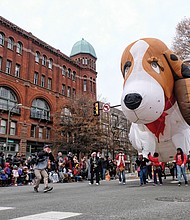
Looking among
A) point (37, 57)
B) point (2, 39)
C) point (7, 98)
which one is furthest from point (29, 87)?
point (2, 39)

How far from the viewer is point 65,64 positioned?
43188 millimetres

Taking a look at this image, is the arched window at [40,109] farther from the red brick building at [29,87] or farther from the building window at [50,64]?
the building window at [50,64]

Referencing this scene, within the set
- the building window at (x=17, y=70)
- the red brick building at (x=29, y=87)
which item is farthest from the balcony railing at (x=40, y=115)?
the building window at (x=17, y=70)

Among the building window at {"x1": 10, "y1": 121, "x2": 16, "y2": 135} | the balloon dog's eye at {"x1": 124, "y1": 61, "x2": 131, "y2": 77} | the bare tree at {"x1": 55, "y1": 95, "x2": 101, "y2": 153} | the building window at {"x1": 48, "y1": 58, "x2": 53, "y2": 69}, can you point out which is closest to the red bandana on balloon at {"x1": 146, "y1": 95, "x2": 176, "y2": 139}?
the balloon dog's eye at {"x1": 124, "y1": 61, "x2": 131, "y2": 77}

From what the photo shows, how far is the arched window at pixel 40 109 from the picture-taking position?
118ft

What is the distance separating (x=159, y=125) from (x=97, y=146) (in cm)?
2445

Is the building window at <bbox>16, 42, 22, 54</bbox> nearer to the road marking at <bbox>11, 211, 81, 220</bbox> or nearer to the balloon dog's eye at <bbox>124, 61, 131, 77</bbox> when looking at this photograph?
the balloon dog's eye at <bbox>124, 61, 131, 77</bbox>

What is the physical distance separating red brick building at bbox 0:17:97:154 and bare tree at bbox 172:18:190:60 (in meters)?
17.0

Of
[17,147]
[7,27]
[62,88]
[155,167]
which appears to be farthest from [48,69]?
[155,167]

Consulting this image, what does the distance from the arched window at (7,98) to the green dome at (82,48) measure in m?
19.3

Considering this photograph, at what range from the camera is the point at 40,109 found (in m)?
37.2

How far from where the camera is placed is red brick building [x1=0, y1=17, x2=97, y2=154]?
3222 centimetres

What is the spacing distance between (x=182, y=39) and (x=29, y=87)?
776 inches

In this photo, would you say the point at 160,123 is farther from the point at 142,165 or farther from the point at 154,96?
the point at 142,165
